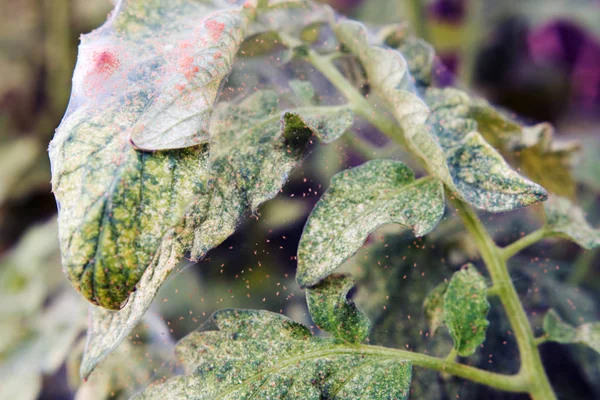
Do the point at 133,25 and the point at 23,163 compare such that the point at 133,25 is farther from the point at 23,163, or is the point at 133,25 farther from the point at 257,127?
the point at 23,163

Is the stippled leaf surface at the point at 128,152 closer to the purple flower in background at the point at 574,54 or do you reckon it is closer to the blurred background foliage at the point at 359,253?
the blurred background foliage at the point at 359,253

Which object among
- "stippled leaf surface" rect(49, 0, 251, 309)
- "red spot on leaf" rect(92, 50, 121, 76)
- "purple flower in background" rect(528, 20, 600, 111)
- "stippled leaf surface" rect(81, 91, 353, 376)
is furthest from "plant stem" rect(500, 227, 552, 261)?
"purple flower in background" rect(528, 20, 600, 111)

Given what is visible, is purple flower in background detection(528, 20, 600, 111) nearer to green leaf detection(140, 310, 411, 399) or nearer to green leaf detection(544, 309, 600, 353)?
green leaf detection(544, 309, 600, 353)

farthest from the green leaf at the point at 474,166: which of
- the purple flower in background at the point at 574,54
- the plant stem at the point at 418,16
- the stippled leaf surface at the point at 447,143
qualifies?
the purple flower in background at the point at 574,54

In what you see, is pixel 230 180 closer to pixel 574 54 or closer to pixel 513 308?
pixel 513 308

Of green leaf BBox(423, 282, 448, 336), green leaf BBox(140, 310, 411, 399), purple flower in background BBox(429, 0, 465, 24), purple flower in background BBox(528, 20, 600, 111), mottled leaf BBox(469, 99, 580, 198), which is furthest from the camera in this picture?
purple flower in background BBox(429, 0, 465, 24)

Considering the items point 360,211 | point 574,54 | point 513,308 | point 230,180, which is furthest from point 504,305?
point 574,54
